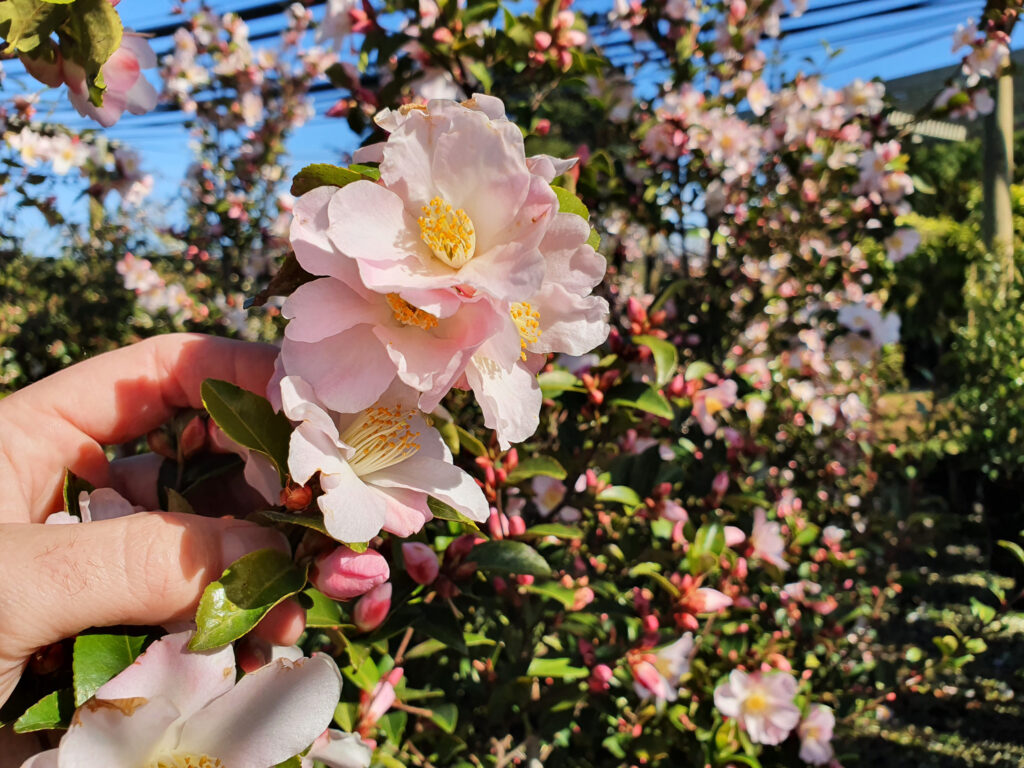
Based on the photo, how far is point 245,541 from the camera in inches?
27.4

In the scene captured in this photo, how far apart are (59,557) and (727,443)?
6.21ft

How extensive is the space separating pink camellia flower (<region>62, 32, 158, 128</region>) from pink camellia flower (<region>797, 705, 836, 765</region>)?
1.91 meters

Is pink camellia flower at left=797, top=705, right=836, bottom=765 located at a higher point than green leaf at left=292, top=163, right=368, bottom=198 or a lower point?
lower

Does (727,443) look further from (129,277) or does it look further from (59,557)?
(129,277)

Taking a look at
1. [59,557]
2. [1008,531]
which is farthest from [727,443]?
[1008,531]

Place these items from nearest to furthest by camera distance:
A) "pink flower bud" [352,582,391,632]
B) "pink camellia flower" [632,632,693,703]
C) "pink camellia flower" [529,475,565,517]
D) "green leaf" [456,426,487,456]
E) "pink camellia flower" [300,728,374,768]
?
"pink camellia flower" [300,728,374,768], "pink flower bud" [352,582,391,632], "green leaf" [456,426,487,456], "pink camellia flower" [632,632,693,703], "pink camellia flower" [529,475,565,517]

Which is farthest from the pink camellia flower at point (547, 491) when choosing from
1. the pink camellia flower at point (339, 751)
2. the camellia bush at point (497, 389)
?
the pink camellia flower at point (339, 751)

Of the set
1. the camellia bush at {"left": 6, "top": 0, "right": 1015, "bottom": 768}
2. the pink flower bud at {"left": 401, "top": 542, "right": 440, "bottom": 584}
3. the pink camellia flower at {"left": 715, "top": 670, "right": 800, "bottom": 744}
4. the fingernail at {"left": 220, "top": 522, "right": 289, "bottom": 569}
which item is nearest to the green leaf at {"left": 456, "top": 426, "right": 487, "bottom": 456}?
the camellia bush at {"left": 6, "top": 0, "right": 1015, "bottom": 768}

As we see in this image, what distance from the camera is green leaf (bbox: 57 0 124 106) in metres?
0.79

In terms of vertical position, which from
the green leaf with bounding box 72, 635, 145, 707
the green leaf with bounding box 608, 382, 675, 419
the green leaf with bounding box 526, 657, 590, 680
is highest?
the green leaf with bounding box 72, 635, 145, 707

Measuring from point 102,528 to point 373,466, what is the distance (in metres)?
0.26

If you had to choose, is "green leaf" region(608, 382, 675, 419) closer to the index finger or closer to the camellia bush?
the camellia bush

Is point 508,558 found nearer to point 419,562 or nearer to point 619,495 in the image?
point 419,562

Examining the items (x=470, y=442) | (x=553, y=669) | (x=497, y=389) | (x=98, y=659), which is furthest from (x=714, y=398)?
(x=98, y=659)
